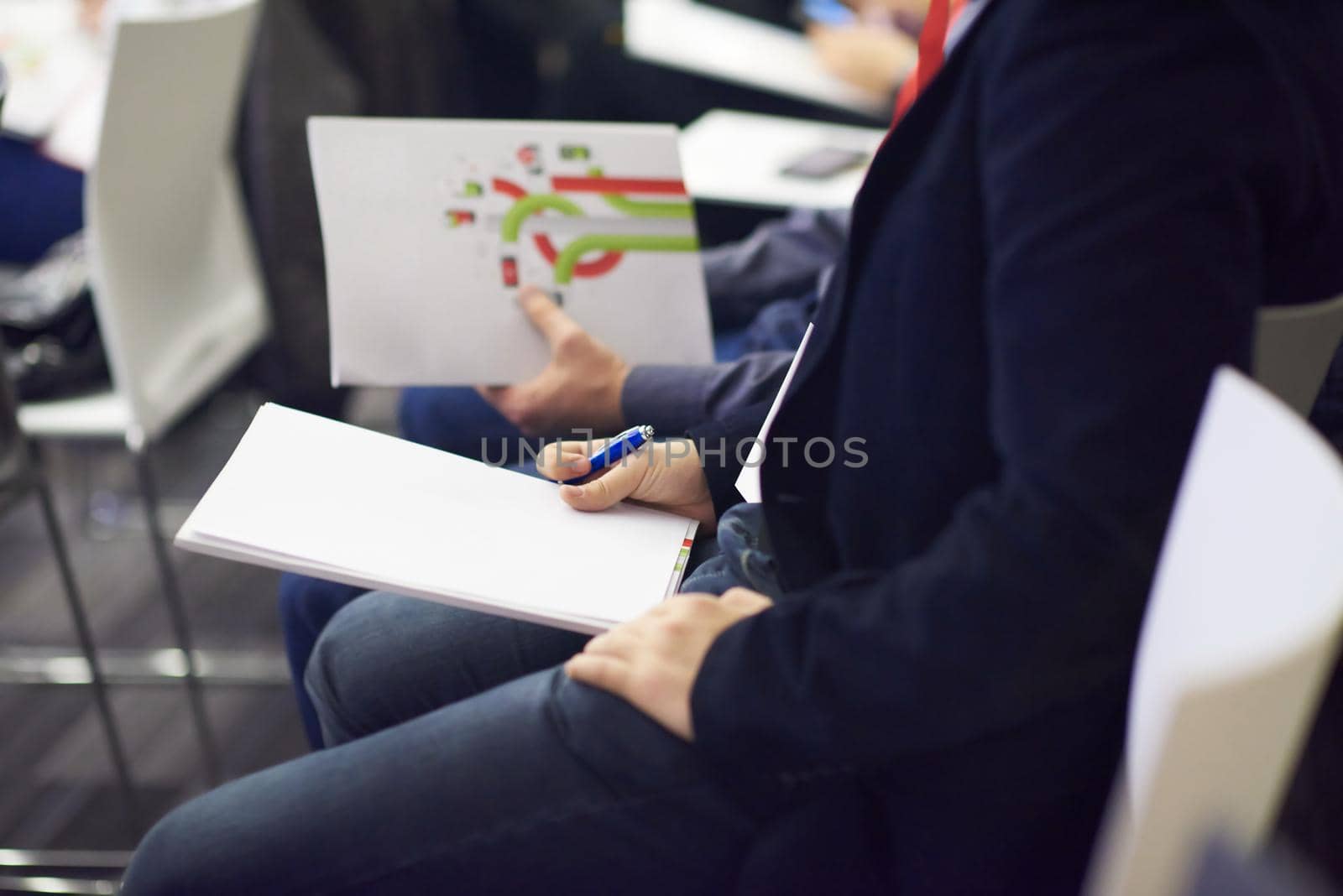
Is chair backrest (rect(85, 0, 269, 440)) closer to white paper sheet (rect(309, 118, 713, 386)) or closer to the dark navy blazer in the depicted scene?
white paper sheet (rect(309, 118, 713, 386))

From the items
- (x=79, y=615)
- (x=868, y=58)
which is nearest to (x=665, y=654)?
(x=79, y=615)

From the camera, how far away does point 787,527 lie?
74 cm

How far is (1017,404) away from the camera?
55 centimetres

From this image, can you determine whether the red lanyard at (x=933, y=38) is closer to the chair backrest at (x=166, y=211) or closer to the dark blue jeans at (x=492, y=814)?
the dark blue jeans at (x=492, y=814)

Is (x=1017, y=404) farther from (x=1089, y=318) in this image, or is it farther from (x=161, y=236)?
(x=161, y=236)

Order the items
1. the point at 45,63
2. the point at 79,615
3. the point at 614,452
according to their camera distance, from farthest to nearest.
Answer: the point at 45,63, the point at 79,615, the point at 614,452

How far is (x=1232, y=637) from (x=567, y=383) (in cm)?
69

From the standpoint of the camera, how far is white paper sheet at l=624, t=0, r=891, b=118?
1977 mm

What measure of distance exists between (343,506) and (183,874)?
255 mm

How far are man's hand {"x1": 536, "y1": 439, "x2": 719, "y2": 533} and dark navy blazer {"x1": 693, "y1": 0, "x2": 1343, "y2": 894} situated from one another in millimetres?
186

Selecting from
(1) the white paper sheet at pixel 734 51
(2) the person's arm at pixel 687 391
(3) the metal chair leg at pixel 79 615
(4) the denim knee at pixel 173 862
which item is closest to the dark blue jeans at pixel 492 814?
(4) the denim knee at pixel 173 862

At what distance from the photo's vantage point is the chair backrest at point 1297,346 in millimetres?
648

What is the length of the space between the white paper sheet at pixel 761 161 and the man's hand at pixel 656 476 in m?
0.58

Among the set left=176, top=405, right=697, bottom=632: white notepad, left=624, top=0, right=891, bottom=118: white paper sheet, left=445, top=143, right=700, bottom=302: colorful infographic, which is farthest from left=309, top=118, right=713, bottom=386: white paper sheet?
left=624, top=0, right=891, bottom=118: white paper sheet
